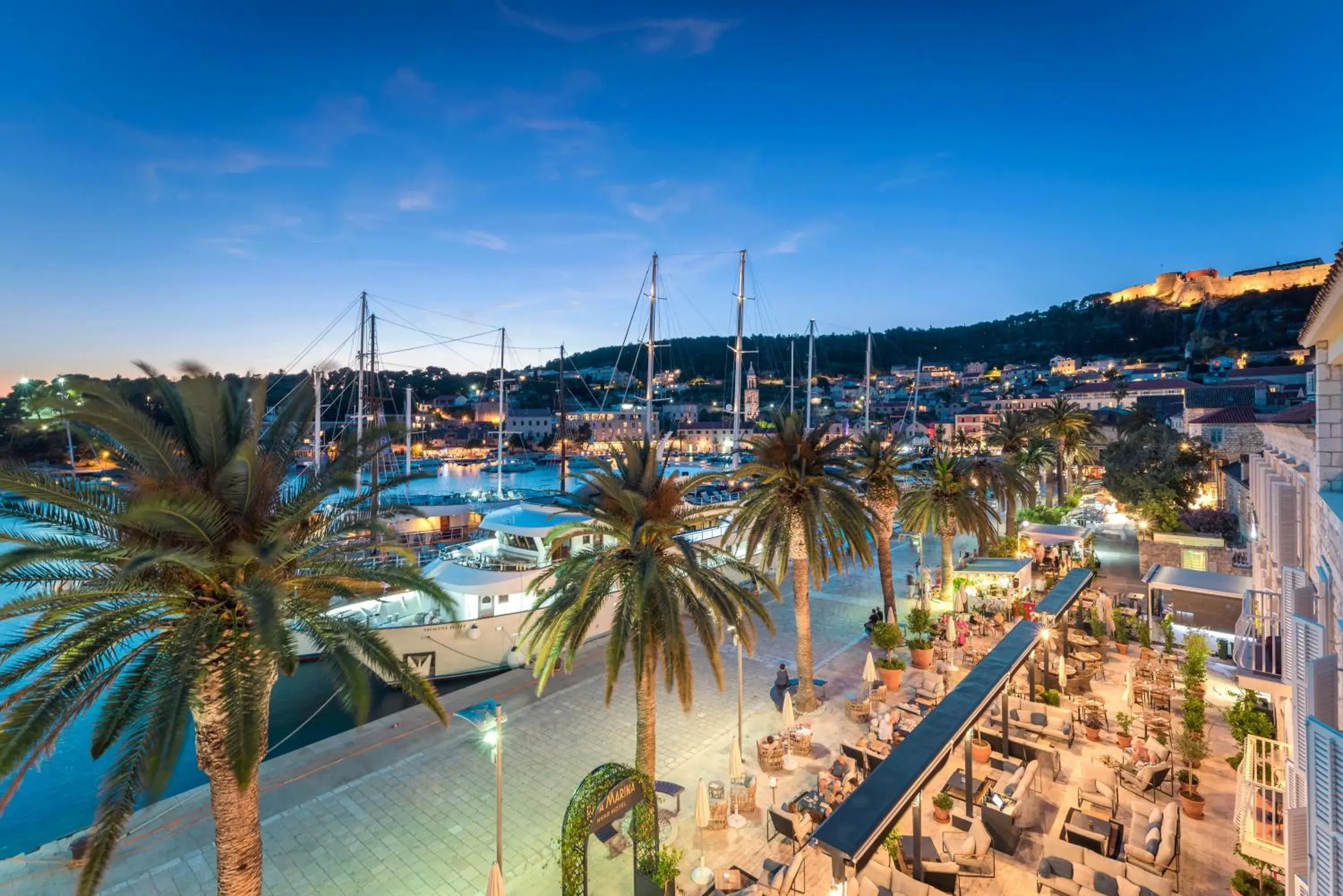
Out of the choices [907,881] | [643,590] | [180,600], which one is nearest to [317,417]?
[180,600]

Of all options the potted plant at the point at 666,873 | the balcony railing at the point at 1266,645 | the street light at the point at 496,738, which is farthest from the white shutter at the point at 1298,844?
the street light at the point at 496,738

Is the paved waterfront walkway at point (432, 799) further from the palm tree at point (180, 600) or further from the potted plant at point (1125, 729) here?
the potted plant at point (1125, 729)

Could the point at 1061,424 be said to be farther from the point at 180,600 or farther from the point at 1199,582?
the point at 180,600

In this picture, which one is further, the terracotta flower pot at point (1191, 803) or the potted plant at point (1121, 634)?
the potted plant at point (1121, 634)

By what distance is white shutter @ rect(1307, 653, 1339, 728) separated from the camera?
528 centimetres

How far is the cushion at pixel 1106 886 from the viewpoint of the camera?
741 cm

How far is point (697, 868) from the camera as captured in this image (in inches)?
326

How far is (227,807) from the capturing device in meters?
6.34

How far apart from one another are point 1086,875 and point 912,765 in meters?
3.14

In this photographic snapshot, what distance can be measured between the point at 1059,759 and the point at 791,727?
15.6ft

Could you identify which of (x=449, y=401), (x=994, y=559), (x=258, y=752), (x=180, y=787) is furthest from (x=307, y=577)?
(x=449, y=401)

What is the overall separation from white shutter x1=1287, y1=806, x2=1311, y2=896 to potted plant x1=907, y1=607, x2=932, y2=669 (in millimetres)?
10585

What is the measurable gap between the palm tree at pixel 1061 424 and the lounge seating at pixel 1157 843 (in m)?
33.2

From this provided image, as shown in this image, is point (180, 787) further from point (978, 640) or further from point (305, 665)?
point (978, 640)
